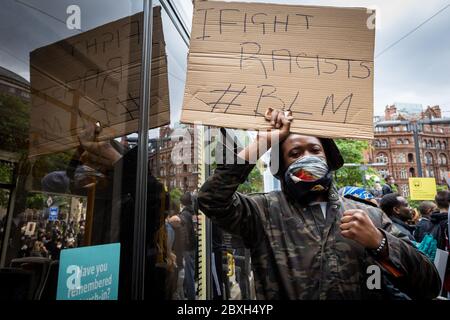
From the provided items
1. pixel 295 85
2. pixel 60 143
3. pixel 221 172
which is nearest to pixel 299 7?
pixel 295 85

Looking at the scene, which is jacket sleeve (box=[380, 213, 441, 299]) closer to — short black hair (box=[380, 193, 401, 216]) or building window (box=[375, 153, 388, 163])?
short black hair (box=[380, 193, 401, 216])

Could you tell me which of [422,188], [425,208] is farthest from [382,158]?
[425,208]

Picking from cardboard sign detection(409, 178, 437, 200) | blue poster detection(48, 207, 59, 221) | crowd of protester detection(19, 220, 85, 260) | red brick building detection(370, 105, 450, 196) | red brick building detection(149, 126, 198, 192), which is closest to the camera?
crowd of protester detection(19, 220, 85, 260)

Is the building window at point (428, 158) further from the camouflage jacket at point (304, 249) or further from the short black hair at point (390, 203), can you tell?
the camouflage jacket at point (304, 249)

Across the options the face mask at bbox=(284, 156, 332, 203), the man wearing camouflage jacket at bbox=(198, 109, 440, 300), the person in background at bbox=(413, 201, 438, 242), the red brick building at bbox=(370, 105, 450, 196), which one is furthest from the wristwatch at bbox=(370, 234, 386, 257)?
the red brick building at bbox=(370, 105, 450, 196)

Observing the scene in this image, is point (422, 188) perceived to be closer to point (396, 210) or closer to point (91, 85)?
point (396, 210)

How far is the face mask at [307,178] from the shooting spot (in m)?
1.37

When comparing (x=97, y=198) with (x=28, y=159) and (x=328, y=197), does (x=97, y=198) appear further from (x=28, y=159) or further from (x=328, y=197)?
(x=328, y=197)

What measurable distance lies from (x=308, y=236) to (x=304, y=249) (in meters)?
0.06

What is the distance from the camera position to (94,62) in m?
1.50

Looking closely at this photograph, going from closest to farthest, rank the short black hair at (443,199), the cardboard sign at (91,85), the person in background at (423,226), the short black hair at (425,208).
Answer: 1. the cardboard sign at (91,85)
2. the short black hair at (443,199)
3. the person in background at (423,226)
4. the short black hair at (425,208)

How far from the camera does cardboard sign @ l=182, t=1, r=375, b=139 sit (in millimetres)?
1329

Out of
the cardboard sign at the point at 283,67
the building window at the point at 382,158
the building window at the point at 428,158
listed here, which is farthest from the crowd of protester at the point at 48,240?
the building window at the point at 382,158

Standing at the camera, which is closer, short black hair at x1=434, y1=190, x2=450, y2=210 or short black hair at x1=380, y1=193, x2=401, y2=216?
short black hair at x1=380, y1=193, x2=401, y2=216
